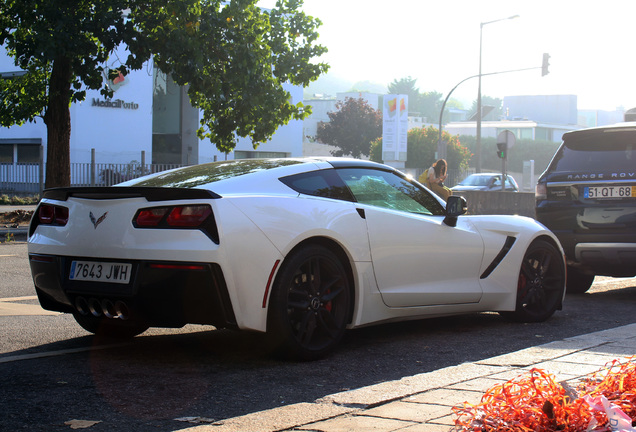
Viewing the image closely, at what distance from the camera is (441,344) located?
6.04 metres

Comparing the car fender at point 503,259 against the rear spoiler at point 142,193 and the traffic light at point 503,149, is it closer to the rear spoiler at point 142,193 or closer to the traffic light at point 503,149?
the rear spoiler at point 142,193

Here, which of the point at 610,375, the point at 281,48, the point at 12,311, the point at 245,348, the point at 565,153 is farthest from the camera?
the point at 281,48

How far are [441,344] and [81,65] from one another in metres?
12.9

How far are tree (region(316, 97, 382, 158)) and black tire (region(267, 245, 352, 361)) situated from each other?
71.6 metres

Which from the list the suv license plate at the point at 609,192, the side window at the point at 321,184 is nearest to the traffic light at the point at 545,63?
the suv license plate at the point at 609,192

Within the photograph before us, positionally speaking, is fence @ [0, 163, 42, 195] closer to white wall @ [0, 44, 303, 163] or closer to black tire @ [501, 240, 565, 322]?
white wall @ [0, 44, 303, 163]

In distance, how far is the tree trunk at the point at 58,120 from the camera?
17812mm

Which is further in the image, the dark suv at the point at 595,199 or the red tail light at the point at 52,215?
the dark suv at the point at 595,199

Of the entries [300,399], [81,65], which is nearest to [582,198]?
[300,399]

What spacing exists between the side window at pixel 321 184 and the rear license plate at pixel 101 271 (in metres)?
1.20

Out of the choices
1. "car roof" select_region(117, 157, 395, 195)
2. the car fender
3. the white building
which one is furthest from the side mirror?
the white building

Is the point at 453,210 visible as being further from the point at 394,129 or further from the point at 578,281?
the point at 394,129

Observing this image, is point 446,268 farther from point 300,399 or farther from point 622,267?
point 622,267

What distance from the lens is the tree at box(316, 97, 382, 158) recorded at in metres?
76.8
